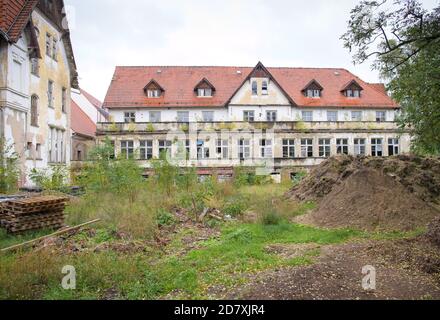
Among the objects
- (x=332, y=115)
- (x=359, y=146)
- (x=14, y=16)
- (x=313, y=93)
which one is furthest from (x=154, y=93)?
(x=359, y=146)

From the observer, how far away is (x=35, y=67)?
72.4 ft

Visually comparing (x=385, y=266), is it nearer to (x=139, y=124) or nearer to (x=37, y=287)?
(x=37, y=287)

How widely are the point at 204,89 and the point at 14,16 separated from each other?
19.5 metres

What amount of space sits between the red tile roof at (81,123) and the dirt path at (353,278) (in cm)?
3310

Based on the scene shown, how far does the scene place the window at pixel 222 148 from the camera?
106 ft

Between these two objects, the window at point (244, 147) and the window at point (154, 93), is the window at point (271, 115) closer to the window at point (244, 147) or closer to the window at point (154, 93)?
the window at point (244, 147)

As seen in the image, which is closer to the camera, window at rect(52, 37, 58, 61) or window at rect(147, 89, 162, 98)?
window at rect(52, 37, 58, 61)

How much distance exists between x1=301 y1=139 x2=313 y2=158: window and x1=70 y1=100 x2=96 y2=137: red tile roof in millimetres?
22638

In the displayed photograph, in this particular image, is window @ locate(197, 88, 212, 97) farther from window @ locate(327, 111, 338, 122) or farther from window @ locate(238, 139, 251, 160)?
window @ locate(327, 111, 338, 122)

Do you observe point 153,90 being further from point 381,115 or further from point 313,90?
point 381,115

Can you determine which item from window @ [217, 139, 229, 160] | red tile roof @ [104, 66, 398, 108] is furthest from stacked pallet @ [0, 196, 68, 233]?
red tile roof @ [104, 66, 398, 108]

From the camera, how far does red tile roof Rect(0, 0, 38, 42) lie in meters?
18.3

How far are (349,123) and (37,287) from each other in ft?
104

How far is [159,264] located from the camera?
7520 mm
